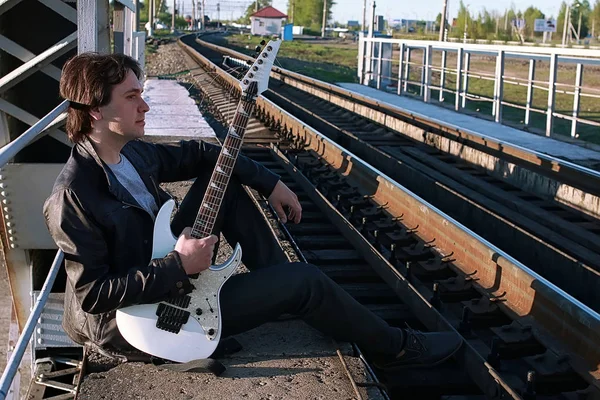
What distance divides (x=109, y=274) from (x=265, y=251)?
1.12 m

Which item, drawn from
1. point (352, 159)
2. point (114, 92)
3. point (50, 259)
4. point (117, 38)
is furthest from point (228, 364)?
point (352, 159)

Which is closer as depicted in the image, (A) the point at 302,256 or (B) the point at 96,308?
(B) the point at 96,308

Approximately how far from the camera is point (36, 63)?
5707mm

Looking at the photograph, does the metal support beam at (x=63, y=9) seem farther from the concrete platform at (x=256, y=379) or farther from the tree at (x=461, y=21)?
the tree at (x=461, y=21)

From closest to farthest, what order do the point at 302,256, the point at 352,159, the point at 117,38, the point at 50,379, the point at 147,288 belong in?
the point at 147,288, the point at 50,379, the point at 302,256, the point at 117,38, the point at 352,159

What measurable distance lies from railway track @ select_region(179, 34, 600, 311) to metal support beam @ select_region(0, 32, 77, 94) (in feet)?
11.5

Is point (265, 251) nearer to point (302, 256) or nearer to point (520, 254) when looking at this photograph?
point (302, 256)

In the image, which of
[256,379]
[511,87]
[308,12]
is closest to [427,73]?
[256,379]

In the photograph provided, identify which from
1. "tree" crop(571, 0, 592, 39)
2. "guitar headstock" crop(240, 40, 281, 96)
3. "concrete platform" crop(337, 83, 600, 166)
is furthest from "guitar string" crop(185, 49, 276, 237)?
"tree" crop(571, 0, 592, 39)

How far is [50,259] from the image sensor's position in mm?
6535

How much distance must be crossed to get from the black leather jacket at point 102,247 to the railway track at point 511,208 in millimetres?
2962

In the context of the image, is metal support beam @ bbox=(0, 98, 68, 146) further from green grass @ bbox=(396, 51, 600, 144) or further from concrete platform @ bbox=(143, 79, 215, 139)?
green grass @ bbox=(396, 51, 600, 144)

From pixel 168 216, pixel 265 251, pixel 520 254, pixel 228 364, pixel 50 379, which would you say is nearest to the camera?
pixel 168 216

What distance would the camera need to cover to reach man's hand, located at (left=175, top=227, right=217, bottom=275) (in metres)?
3.39
